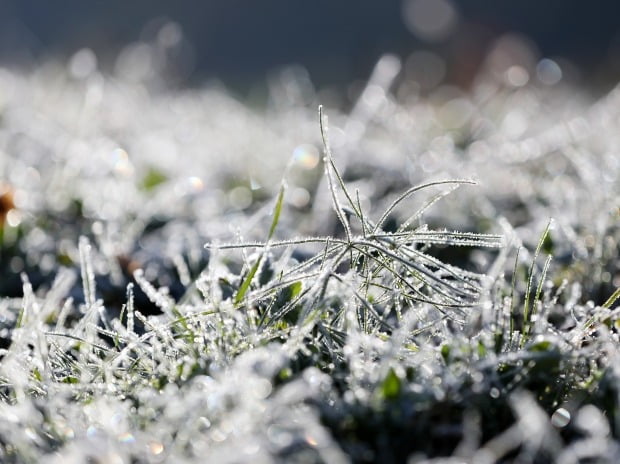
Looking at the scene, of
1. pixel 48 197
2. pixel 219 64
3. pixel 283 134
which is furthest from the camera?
pixel 219 64

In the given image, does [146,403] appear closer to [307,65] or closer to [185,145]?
[185,145]

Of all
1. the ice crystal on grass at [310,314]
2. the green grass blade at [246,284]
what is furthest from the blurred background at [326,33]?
the green grass blade at [246,284]

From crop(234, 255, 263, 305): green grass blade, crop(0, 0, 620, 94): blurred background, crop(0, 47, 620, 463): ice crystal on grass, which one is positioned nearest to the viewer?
crop(0, 47, 620, 463): ice crystal on grass

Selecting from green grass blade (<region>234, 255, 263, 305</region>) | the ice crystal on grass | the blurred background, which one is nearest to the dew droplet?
the ice crystal on grass

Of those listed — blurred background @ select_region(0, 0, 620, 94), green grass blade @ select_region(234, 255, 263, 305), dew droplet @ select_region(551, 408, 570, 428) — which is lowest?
blurred background @ select_region(0, 0, 620, 94)

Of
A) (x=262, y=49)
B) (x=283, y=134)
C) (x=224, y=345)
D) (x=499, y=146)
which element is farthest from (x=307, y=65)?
(x=224, y=345)

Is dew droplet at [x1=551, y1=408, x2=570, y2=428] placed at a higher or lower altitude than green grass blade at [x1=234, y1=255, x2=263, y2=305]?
lower

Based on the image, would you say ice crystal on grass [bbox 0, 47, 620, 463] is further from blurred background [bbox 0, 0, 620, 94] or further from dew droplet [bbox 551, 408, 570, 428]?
blurred background [bbox 0, 0, 620, 94]

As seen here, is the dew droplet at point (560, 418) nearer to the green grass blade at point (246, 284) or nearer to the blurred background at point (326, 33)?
the green grass blade at point (246, 284)
